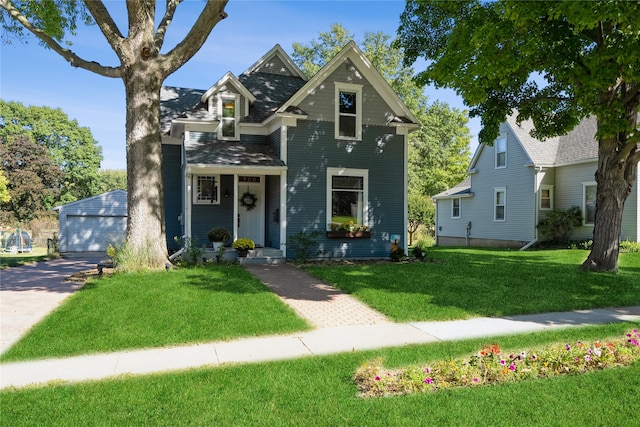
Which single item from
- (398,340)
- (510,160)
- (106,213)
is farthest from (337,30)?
(398,340)

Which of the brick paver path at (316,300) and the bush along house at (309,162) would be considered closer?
the brick paver path at (316,300)

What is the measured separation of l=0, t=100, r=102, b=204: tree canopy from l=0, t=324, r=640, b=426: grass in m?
47.0

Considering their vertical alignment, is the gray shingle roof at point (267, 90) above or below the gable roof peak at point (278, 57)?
below

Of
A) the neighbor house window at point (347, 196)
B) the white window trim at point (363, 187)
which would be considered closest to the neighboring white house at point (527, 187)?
the white window trim at point (363, 187)

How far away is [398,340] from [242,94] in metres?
11.5

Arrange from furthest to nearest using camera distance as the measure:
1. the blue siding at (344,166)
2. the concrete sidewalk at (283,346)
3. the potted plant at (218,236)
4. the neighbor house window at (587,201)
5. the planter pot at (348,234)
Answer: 1. the neighbor house window at (587,201)
2. the planter pot at (348,234)
3. the blue siding at (344,166)
4. the potted plant at (218,236)
5. the concrete sidewalk at (283,346)

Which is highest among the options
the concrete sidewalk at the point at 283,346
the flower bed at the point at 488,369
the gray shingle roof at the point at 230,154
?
the gray shingle roof at the point at 230,154

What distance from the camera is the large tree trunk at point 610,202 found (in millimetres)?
11773

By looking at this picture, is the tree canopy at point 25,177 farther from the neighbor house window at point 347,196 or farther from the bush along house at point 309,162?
the neighbor house window at point 347,196

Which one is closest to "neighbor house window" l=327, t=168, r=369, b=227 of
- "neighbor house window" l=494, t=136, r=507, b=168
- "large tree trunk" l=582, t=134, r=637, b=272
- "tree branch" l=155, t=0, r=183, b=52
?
"tree branch" l=155, t=0, r=183, b=52

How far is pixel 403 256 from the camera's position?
14844 mm

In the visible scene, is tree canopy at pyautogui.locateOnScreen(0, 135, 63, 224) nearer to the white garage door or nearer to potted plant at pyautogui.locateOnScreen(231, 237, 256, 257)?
the white garage door

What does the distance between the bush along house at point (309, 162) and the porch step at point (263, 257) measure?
0.95 feet

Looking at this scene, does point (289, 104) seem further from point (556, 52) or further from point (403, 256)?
point (556, 52)
